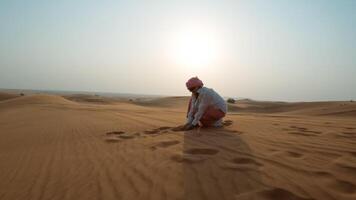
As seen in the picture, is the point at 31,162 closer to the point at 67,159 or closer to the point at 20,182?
the point at 67,159

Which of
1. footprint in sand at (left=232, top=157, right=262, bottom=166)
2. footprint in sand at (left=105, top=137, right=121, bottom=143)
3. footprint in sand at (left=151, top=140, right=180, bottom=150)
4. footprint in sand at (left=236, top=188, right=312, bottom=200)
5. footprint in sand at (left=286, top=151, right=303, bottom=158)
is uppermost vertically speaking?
footprint in sand at (left=286, top=151, right=303, bottom=158)

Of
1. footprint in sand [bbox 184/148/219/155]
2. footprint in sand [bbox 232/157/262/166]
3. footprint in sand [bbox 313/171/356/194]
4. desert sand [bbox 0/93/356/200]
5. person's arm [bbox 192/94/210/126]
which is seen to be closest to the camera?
footprint in sand [bbox 313/171/356/194]

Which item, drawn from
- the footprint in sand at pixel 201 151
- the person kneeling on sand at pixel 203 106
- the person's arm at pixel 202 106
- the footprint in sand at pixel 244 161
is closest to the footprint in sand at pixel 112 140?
the person kneeling on sand at pixel 203 106

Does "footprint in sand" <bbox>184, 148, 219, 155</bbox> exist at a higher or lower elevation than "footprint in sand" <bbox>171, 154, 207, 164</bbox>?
higher

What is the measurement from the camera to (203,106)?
7.41m

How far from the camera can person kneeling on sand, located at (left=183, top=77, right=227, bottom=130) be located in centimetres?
742

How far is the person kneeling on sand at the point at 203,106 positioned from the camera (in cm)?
742

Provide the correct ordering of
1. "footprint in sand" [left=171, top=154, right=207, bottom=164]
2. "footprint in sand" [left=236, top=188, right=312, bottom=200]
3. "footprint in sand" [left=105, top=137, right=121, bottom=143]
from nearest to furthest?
"footprint in sand" [left=236, top=188, right=312, bottom=200], "footprint in sand" [left=171, top=154, right=207, bottom=164], "footprint in sand" [left=105, top=137, right=121, bottom=143]

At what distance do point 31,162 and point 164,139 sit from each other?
89.9 inches

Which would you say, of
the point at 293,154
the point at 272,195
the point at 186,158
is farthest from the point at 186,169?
the point at 293,154

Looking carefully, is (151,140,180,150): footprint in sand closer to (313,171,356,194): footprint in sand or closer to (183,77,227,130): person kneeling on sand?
(183,77,227,130): person kneeling on sand

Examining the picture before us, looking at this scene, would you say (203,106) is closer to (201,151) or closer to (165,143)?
(165,143)

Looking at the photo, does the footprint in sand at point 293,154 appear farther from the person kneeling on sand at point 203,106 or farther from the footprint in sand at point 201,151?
the person kneeling on sand at point 203,106

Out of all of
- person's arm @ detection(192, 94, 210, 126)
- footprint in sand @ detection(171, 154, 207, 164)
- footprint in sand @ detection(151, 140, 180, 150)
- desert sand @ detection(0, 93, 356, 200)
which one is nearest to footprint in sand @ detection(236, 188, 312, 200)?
desert sand @ detection(0, 93, 356, 200)
